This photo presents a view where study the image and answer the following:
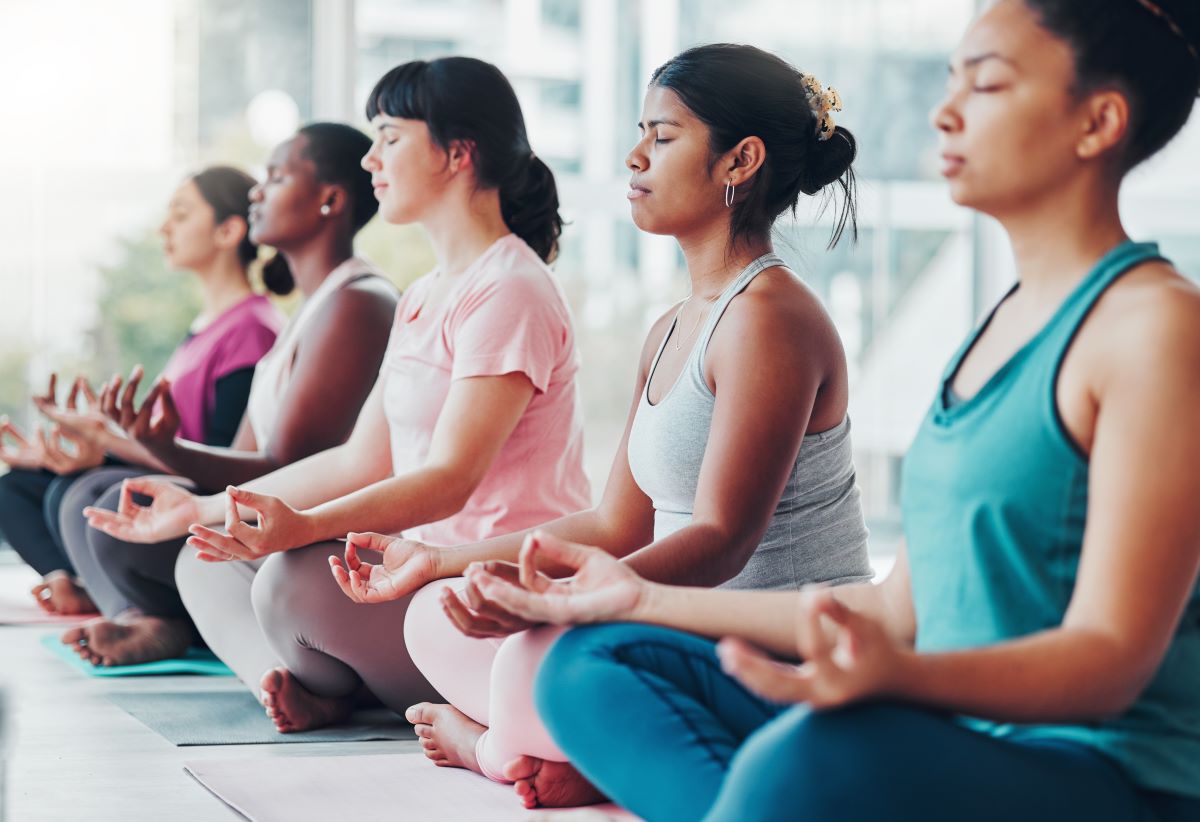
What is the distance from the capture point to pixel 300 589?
2.52 meters

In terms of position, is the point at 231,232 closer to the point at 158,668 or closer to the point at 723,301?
the point at 158,668

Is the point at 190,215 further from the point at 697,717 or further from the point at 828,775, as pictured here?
the point at 828,775

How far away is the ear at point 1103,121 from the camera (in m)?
1.31

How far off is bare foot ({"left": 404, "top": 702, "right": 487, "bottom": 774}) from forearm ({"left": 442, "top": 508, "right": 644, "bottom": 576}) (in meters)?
0.24

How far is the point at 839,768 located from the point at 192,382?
306cm

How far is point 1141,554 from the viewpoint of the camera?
1.17 meters

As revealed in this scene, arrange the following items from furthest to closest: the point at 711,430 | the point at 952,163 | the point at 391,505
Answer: the point at 391,505
the point at 711,430
the point at 952,163

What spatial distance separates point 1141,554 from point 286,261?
3224 millimetres

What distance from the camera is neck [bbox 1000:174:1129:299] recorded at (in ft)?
4.45

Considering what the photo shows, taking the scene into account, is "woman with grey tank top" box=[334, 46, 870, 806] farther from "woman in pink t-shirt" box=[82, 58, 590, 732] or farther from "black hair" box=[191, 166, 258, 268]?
"black hair" box=[191, 166, 258, 268]

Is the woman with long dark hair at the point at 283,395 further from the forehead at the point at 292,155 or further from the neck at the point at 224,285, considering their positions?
the neck at the point at 224,285

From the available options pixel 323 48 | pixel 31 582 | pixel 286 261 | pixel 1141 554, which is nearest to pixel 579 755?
pixel 1141 554

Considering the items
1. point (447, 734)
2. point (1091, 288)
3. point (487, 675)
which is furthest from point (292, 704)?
point (1091, 288)

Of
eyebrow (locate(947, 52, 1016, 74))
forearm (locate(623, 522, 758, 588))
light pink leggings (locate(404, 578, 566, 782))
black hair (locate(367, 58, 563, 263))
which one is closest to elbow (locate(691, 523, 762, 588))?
forearm (locate(623, 522, 758, 588))
